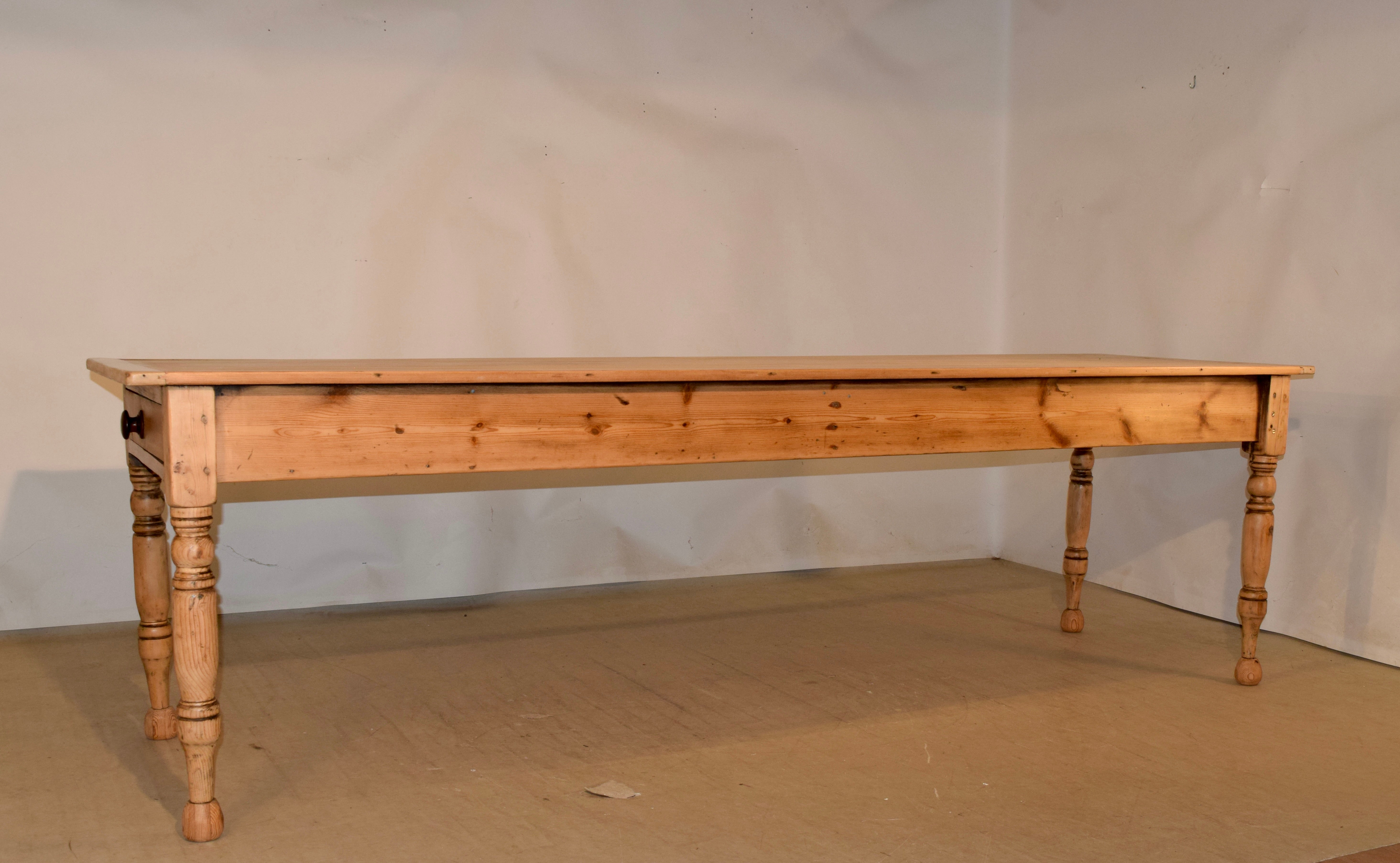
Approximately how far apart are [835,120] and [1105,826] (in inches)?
111

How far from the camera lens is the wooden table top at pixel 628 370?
178cm

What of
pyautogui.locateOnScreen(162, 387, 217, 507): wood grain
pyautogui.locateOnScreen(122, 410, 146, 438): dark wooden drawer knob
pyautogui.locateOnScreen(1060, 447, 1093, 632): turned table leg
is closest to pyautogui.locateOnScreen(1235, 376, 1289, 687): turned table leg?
pyautogui.locateOnScreen(1060, 447, 1093, 632): turned table leg

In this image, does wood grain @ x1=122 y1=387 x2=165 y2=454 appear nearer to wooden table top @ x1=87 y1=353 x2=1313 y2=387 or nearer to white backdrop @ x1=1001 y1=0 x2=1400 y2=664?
wooden table top @ x1=87 y1=353 x2=1313 y2=387

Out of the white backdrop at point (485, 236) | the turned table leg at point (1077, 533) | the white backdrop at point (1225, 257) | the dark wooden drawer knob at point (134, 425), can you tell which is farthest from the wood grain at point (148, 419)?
the white backdrop at point (1225, 257)

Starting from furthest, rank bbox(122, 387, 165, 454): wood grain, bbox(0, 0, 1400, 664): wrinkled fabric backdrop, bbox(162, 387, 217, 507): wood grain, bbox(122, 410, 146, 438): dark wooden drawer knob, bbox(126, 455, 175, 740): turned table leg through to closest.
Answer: bbox(0, 0, 1400, 664): wrinkled fabric backdrop
bbox(126, 455, 175, 740): turned table leg
bbox(122, 410, 146, 438): dark wooden drawer knob
bbox(122, 387, 165, 454): wood grain
bbox(162, 387, 217, 507): wood grain

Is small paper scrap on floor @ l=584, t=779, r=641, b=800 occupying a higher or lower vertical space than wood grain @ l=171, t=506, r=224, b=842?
lower

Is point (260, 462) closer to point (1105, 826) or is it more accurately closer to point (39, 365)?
point (1105, 826)

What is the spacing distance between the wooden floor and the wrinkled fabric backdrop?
33 centimetres

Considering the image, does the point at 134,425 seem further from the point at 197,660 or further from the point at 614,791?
the point at 614,791

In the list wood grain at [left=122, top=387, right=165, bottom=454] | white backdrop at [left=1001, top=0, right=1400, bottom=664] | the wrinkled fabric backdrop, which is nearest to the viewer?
wood grain at [left=122, top=387, right=165, bottom=454]

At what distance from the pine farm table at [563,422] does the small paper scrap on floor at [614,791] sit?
0.59 metres

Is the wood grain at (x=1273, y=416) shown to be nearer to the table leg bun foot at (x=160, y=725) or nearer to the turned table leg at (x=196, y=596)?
the turned table leg at (x=196, y=596)

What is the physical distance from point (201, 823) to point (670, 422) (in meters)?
1.02

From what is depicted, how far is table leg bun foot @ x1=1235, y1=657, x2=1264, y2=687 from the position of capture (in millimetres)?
2811
